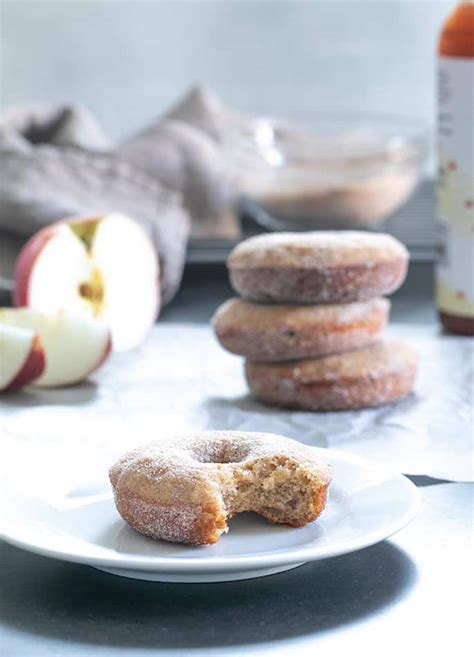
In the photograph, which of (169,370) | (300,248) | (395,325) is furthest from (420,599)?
(395,325)

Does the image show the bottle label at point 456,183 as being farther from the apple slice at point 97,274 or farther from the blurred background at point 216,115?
the apple slice at point 97,274

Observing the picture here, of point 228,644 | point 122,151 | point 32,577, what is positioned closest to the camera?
point 228,644

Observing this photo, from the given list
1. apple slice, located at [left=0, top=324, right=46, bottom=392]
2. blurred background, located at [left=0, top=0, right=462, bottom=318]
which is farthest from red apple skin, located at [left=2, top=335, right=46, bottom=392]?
blurred background, located at [left=0, top=0, right=462, bottom=318]

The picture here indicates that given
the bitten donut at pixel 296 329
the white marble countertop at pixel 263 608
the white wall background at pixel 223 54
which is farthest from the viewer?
the white wall background at pixel 223 54

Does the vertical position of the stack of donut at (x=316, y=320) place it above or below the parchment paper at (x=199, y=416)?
above

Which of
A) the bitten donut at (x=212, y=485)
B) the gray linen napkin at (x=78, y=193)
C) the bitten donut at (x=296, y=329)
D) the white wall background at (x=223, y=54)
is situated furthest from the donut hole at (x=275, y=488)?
the white wall background at (x=223, y=54)

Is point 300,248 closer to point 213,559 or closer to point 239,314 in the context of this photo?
point 239,314

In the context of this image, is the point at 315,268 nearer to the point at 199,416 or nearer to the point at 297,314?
the point at 297,314
